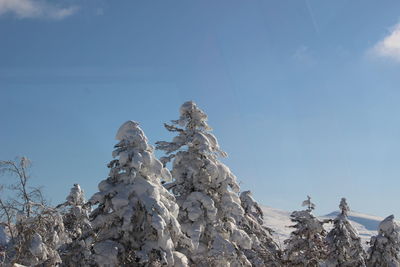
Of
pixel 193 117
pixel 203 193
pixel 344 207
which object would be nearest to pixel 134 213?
pixel 203 193

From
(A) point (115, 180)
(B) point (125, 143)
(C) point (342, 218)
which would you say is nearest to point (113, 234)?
(A) point (115, 180)

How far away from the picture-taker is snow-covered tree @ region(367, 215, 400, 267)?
30531 millimetres

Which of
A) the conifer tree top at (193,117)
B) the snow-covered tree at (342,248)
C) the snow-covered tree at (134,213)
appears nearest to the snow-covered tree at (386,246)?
the snow-covered tree at (342,248)

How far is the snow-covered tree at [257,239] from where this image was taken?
2489 cm

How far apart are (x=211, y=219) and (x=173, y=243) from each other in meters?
3.33

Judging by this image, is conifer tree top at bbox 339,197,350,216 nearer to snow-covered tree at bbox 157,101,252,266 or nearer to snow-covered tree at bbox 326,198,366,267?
snow-covered tree at bbox 326,198,366,267

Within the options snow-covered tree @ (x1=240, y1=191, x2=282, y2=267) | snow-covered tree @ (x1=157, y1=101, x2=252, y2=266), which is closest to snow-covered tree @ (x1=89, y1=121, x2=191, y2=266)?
snow-covered tree @ (x1=157, y1=101, x2=252, y2=266)

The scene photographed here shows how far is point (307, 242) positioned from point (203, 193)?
1245 cm

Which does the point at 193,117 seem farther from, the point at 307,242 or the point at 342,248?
the point at 342,248

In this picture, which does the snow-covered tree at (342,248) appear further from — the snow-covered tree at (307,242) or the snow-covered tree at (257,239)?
the snow-covered tree at (257,239)

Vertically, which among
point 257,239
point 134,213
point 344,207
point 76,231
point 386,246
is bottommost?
point 134,213

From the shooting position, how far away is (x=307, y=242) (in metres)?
29.7

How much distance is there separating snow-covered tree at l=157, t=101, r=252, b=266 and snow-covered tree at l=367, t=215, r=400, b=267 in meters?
14.3

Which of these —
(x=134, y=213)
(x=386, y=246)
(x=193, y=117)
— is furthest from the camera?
(x=386, y=246)
